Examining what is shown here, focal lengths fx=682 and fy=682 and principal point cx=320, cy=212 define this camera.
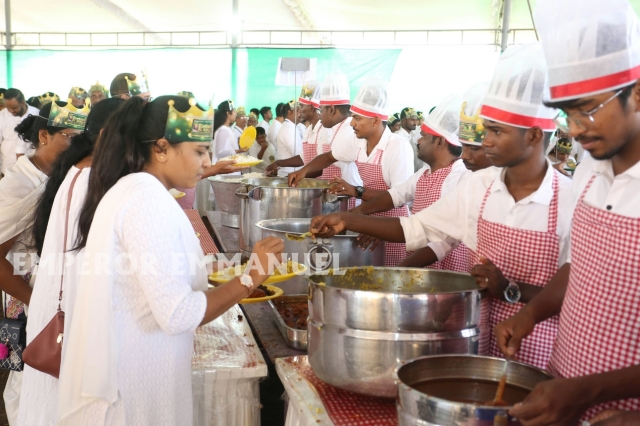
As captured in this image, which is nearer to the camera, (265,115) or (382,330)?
(382,330)

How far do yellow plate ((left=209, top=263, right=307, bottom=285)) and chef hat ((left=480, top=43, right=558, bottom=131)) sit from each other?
68 cm

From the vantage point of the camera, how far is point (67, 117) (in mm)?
2281

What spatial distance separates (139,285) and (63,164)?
701 mm

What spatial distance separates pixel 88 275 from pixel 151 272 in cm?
16

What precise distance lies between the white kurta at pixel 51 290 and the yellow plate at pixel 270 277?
0.40m

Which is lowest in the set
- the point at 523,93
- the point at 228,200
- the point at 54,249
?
the point at 228,200

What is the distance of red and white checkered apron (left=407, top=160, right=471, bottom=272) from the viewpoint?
2.62 m

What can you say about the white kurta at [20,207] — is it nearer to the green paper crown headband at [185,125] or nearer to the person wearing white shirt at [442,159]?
the green paper crown headband at [185,125]

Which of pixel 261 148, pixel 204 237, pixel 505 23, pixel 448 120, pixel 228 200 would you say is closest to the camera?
pixel 448 120

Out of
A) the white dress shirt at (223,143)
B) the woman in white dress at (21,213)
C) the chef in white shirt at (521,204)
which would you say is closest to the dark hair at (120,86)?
the woman in white dress at (21,213)

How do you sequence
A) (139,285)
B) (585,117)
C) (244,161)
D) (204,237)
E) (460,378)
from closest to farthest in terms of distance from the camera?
(585,117) → (460,378) → (139,285) → (204,237) → (244,161)

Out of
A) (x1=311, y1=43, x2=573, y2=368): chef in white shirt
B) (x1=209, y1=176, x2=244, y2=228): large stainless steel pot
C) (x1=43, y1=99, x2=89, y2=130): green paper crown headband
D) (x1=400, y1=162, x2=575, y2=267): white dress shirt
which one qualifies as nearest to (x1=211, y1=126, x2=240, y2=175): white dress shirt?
(x1=209, y1=176, x2=244, y2=228): large stainless steel pot

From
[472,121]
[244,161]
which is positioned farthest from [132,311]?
[244,161]

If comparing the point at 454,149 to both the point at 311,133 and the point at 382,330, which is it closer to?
the point at 382,330
